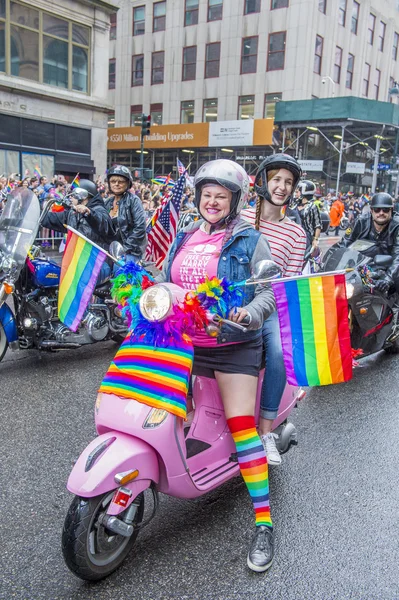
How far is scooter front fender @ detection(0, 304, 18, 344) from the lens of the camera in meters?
5.11

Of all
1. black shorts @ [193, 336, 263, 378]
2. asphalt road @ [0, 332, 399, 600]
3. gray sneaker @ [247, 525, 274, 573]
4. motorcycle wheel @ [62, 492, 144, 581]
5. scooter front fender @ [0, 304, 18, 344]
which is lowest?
asphalt road @ [0, 332, 399, 600]

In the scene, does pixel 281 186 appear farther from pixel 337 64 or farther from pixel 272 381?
pixel 337 64

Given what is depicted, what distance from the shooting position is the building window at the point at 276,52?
3272 cm

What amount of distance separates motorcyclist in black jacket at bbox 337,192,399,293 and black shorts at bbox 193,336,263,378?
330cm

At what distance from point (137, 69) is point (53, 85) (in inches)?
780

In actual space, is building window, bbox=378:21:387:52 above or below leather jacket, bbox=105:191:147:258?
above

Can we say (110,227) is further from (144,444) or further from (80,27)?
(80,27)

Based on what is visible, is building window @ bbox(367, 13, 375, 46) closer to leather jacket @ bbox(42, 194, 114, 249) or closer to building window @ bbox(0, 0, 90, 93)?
building window @ bbox(0, 0, 90, 93)

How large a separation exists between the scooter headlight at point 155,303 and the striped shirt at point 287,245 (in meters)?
1.22

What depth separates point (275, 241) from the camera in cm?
364

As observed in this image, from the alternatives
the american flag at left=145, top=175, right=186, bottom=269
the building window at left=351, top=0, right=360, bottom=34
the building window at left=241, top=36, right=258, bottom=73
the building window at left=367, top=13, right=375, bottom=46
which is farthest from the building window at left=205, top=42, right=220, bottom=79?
the american flag at left=145, top=175, right=186, bottom=269

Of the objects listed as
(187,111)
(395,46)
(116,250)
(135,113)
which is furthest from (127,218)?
(395,46)

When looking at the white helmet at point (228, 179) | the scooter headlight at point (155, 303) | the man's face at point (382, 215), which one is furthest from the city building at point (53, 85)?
the scooter headlight at point (155, 303)

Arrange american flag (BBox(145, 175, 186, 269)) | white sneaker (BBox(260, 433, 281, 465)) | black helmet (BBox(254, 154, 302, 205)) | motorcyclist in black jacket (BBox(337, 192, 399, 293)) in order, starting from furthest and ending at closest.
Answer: american flag (BBox(145, 175, 186, 269)) → motorcyclist in black jacket (BBox(337, 192, 399, 293)) → black helmet (BBox(254, 154, 302, 205)) → white sneaker (BBox(260, 433, 281, 465))
